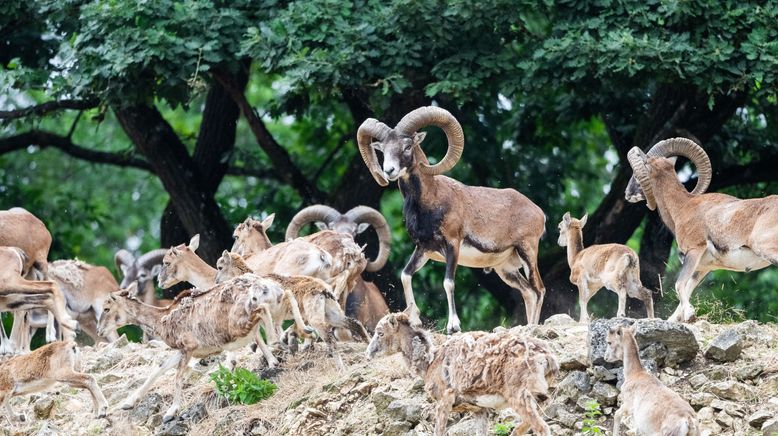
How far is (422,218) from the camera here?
18.0 metres

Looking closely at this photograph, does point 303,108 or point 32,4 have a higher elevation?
point 32,4

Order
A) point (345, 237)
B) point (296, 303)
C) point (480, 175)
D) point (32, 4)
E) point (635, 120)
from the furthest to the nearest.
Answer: point (480, 175) < point (635, 120) < point (32, 4) < point (345, 237) < point (296, 303)

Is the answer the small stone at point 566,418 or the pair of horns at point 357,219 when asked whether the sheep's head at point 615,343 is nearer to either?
the small stone at point 566,418

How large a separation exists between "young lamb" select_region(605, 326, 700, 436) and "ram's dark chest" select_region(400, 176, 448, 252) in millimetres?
4685

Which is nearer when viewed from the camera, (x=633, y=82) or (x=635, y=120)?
(x=633, y=82)

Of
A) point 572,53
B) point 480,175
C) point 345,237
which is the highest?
point 572,53

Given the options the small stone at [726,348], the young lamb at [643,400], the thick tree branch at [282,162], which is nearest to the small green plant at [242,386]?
the young lamb at [643,400]

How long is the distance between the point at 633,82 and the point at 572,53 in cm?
128

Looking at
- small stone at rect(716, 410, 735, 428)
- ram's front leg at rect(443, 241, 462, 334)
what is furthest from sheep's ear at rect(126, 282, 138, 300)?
small stone at rect(716, 410, 735, 428)

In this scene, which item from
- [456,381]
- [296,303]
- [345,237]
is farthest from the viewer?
[345,237]

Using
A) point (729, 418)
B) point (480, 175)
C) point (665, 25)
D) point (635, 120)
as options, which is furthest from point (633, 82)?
point (729, 418)

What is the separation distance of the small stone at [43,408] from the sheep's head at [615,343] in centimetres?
721

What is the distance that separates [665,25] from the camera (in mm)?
20406

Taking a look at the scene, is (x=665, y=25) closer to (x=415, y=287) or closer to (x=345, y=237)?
(x=345, y=237)
